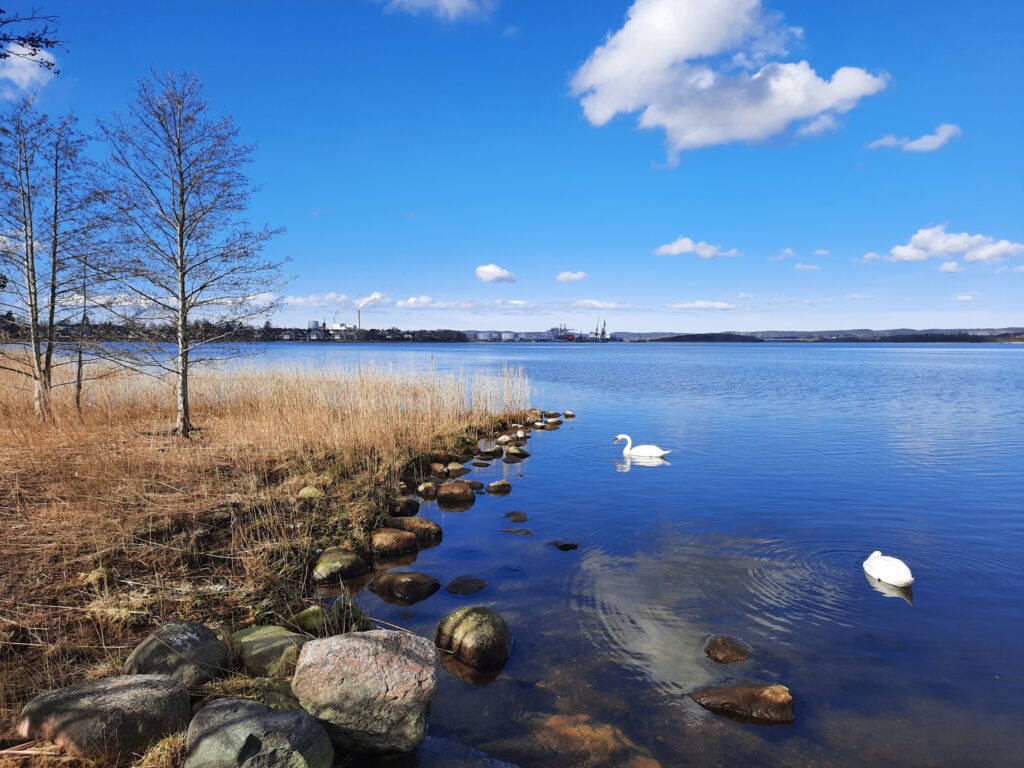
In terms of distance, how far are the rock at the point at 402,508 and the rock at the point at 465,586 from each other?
2.88m

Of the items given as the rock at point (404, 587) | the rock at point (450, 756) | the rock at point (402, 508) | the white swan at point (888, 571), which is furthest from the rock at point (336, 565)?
the white swan at point (888, 571)

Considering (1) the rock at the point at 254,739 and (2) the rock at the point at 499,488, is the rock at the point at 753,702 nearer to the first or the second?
(1) the rock at the point at 254,739

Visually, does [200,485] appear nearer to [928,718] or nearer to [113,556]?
[113,556]

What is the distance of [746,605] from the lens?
698cm

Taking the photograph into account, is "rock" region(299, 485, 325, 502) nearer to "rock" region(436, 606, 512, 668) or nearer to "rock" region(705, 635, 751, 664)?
"rock" region(436, 606, 512, 668)

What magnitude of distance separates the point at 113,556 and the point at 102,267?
26.6 ft

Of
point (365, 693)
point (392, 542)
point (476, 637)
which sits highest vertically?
point (365, 693)

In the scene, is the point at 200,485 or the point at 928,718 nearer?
the point at 928,718

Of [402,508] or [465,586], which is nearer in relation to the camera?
[465,586]

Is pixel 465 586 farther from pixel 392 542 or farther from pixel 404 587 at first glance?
pixel 392 542

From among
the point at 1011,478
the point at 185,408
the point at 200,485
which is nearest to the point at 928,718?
the point at 200,485

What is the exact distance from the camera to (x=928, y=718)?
4973 millimetres

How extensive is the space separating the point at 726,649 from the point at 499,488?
7.21m

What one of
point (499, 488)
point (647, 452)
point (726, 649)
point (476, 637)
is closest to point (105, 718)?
point (476, 637)
